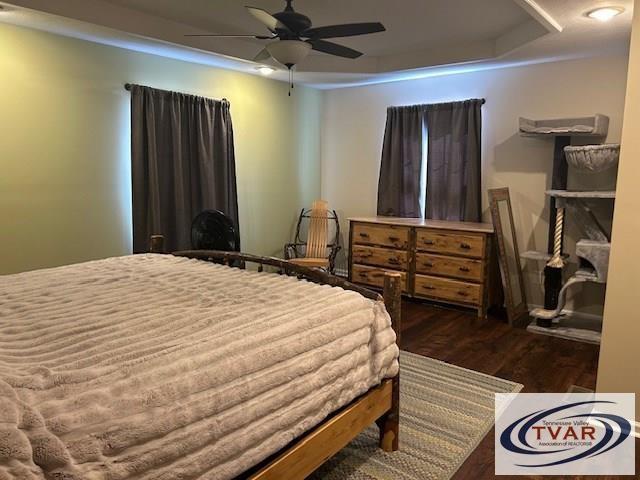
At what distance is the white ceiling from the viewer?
3072 millimetres

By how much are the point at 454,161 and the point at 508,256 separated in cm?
106

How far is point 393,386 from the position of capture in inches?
85.1

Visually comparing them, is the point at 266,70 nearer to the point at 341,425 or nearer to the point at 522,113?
the point at 522,113

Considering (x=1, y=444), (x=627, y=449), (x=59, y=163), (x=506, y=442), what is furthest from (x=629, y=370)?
(x=59, y=163)

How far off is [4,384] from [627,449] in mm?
2589


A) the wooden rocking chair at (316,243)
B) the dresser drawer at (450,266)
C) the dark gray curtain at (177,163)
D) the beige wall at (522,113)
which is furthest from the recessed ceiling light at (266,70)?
the dresser drawer at (450,266)

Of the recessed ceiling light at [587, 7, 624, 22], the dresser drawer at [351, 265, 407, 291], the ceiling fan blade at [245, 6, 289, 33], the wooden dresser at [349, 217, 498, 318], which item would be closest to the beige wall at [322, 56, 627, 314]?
the wooden dresser at [349, 217, 498, 318]

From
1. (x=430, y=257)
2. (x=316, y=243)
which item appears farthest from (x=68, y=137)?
(x=430, y=257)

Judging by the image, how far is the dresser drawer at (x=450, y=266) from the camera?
4.19 metres

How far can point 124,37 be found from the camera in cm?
356

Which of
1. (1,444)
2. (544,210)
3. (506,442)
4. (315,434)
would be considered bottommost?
(506,442)

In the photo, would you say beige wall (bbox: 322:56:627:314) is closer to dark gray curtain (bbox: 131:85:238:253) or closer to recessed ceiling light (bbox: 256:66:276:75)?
recessed ceiling light (bbox: 256:66:276:75)

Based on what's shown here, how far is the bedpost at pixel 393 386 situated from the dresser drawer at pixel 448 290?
87.5 inches

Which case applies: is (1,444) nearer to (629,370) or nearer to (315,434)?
(315,434)
